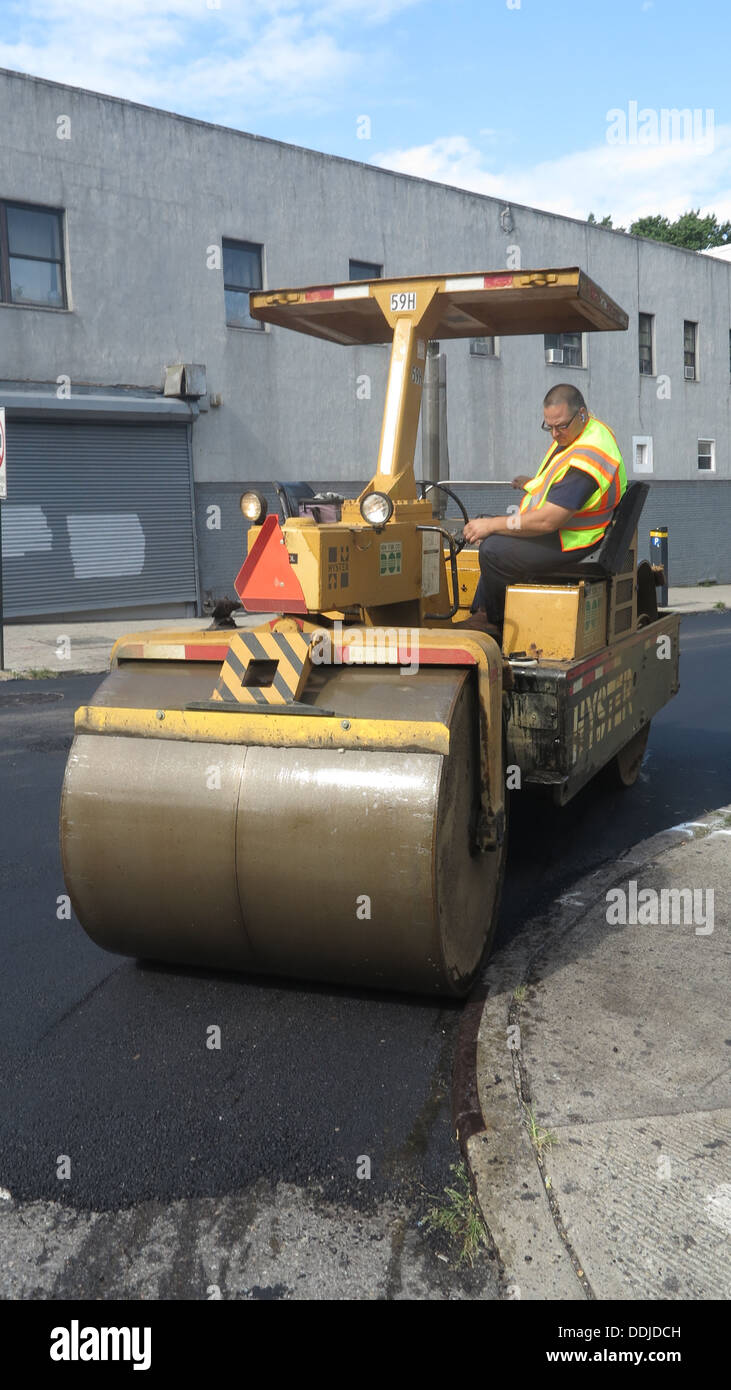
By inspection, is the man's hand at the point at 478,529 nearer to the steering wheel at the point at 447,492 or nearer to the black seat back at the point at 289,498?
the steering wheel at the point at 447,492

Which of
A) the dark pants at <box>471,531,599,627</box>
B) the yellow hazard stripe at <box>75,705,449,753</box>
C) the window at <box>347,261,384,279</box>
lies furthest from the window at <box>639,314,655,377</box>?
the yellow hazard stripe at <box>75,705,449,753</box>

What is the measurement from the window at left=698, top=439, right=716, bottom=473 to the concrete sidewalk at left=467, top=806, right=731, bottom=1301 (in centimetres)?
2586

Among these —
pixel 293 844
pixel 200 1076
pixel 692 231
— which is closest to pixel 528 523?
pixel 293 844

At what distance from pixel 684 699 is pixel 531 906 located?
608 centimetres

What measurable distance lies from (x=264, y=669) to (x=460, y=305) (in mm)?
2121

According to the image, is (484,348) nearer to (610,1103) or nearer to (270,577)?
(270,577)

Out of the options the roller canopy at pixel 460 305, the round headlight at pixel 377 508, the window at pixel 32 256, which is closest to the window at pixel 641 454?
the window at pixel 32 256

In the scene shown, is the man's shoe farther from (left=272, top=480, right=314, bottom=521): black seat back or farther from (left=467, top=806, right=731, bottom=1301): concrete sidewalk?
(left=467, top=806, right=731, bottom=1301): concrete sidewalk

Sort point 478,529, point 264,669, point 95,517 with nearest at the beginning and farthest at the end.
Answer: point 264,669, point 478,529, point 95,517

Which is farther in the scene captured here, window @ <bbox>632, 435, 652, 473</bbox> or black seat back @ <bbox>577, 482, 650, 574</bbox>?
window @ <bbox>632, 435, 652, 473</bbox>

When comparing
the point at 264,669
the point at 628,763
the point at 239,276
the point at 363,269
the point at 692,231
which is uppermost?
the point at 692,231

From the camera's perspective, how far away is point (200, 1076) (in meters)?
3.71

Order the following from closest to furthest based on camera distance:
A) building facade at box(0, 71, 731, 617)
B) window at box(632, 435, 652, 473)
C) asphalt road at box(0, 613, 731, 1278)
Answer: asphalt road at box(0, 613, 731, 1278) < building facade at box(0, 71, 731, 617) < window at box(632, 435, 652, 473)

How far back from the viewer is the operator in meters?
5.13
